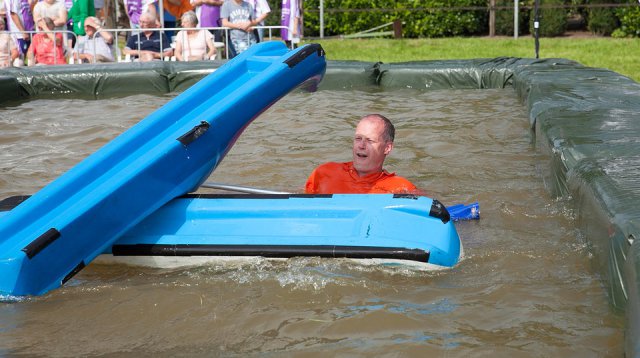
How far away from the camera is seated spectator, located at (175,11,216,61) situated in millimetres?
11570

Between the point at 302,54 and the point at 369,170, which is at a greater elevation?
the point at 302,54

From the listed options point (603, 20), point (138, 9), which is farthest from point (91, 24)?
point (603, 20)

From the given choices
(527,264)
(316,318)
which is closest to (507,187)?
(527,264)

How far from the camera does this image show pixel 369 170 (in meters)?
4.79

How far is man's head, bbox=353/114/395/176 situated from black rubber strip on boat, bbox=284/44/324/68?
515 millimetres

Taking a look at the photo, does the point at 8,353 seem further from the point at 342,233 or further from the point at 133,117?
the point at 133,117

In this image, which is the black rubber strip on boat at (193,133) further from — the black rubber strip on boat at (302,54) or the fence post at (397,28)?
the fence post at (397,28)

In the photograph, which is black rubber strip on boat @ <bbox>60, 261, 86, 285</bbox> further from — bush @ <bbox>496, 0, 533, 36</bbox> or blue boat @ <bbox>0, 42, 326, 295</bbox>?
bush @ <bbox>496, 0, 533, 36</bbox>

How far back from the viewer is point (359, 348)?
309cm

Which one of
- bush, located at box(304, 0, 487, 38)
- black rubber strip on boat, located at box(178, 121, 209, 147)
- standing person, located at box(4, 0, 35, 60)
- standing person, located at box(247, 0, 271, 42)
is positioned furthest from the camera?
bush, located at box(304, 0, 487, 38)

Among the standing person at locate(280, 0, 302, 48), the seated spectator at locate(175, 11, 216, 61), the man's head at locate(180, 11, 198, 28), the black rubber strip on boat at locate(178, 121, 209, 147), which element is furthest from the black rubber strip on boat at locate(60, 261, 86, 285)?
the standing person at locate(280, 0, 302, 48)

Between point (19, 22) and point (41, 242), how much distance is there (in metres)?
9.53

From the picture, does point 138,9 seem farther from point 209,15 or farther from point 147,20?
point 209,15

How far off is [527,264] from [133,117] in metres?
5.71
